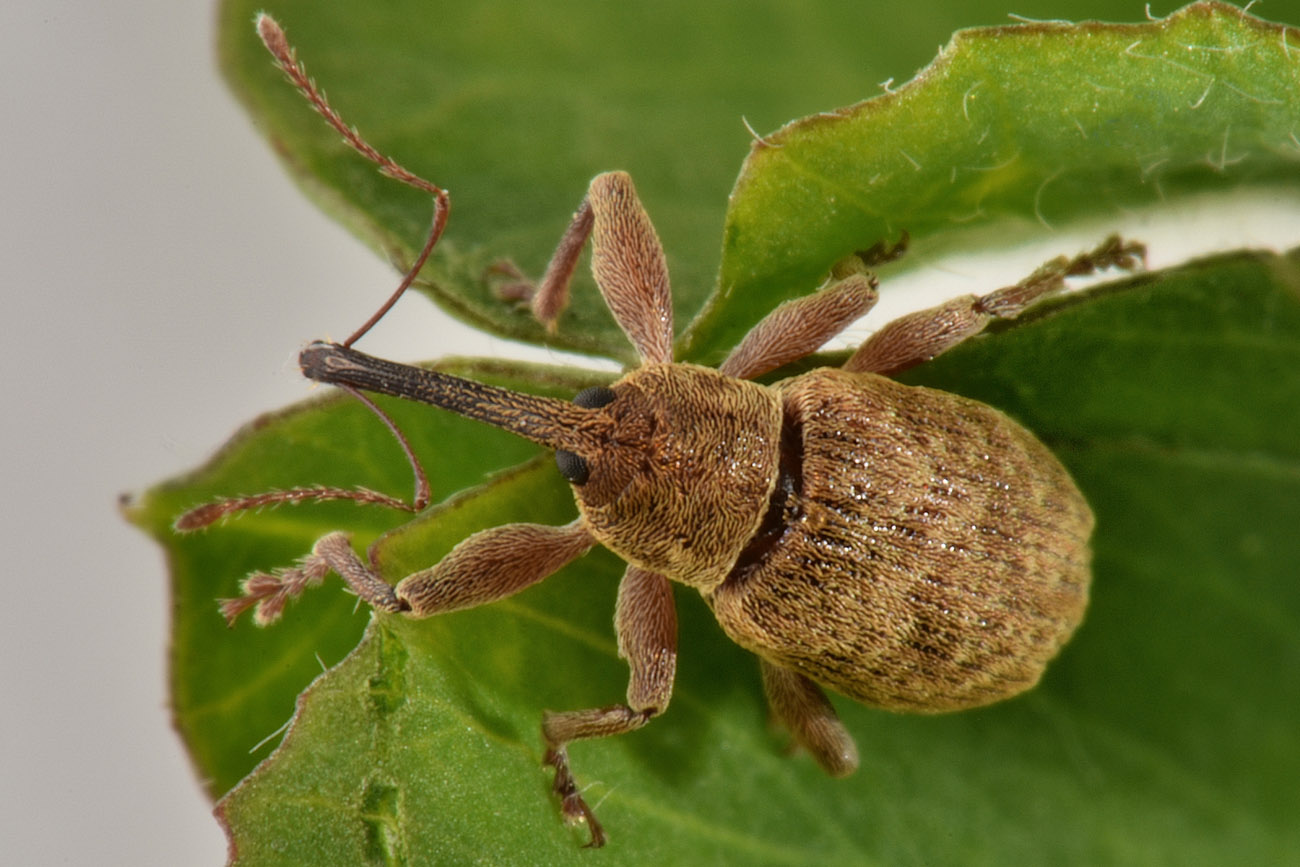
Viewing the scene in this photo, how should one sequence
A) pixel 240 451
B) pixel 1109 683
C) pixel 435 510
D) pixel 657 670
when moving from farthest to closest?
pixel 1109 683 < pixel 657 670 < pixel 240 451 < pixel 435 510

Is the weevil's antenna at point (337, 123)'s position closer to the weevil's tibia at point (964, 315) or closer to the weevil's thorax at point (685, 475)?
the weevil's thorax at point (685, 475)

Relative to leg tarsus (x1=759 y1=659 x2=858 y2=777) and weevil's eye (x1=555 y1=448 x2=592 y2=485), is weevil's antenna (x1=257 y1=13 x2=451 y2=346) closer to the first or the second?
weevil's eye (x1=555 y1=448 x2=592 y2=485)

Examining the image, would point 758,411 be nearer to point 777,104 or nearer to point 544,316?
point 544,316

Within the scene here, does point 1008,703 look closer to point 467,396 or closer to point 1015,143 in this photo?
point 1015,143

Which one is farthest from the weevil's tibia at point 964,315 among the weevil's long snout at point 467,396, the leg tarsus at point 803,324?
the weevil's long snout at point 467,396

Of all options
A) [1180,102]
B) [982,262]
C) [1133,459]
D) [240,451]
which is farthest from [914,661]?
[240,451]

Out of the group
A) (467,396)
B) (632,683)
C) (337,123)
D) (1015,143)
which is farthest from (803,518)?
(337,123)

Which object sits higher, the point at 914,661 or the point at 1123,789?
the point at 914,661
